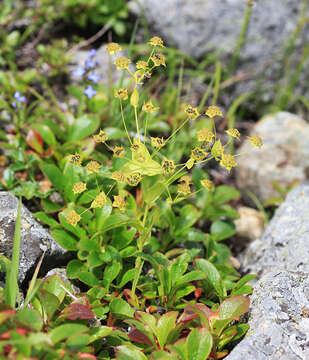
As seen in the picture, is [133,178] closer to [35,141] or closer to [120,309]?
[120,309]

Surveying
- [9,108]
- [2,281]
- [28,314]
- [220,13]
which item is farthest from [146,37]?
[28,314]

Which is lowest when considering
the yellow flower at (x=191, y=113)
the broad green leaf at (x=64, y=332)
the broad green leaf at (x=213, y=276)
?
the broad green leaf at (x=213, y=276)

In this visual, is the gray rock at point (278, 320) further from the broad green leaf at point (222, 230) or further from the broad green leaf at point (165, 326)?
the broad green leaf at point (222, 230)

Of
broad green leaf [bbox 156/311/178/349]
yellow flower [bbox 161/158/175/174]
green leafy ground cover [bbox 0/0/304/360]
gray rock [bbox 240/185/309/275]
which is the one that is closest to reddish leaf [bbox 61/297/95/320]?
green leafy ground cover [bbox 0/0/304/360]

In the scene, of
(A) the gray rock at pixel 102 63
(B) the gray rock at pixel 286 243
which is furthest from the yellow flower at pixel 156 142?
(A) the gray rock at pixel 102 63

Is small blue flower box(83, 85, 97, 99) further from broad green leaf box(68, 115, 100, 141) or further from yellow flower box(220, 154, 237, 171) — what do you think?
yellow flower box(220, 154, 237, 171)

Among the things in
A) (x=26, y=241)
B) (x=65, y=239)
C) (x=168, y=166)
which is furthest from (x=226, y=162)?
(x=26, y=241)

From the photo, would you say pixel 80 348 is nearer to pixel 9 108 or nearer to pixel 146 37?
pixel 9 108
